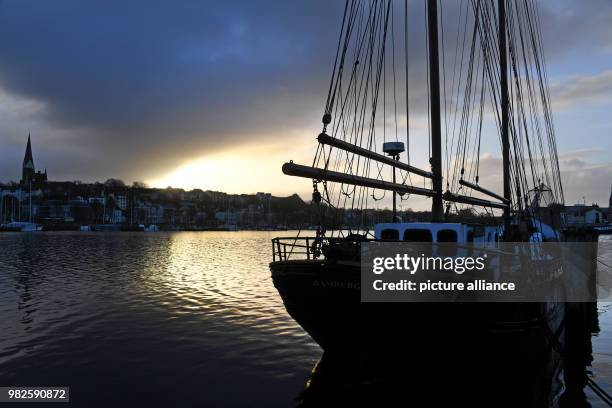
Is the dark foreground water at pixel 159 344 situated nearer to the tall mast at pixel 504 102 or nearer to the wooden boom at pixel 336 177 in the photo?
the wooden boom at pixel 336 177

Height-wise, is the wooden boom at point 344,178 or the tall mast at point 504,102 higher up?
the tall mast at point 504,102

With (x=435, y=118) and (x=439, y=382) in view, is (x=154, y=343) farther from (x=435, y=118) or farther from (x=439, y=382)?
(x=435, y=118)

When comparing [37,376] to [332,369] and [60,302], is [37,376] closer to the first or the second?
[332,369]

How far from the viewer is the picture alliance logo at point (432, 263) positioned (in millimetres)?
12237

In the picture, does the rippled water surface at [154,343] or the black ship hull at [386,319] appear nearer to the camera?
the black ship hull at [386,319]

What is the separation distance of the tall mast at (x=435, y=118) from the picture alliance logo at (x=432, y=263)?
3.97 m

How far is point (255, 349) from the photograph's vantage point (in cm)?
1620

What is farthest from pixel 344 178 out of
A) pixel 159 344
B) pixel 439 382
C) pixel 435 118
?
pixel 159 344

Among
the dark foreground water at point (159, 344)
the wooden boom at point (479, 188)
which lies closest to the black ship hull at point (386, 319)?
the dark foreground water at point (159, 344)

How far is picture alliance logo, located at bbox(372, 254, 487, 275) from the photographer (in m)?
12.2

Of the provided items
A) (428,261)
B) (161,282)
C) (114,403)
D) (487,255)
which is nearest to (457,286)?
(428,261)

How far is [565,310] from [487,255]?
12.7 m

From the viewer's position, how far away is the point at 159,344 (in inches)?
660

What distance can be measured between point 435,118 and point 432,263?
257 inches
